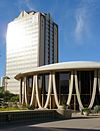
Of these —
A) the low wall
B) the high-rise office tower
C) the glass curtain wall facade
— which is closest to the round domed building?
the glass curtain wall facade

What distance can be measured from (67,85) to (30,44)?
112m

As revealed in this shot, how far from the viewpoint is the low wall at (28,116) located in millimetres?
25953

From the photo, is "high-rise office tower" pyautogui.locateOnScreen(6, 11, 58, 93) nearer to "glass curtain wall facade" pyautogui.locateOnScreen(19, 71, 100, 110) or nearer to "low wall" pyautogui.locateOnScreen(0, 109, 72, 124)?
"glass curtain wall facade" pyautogui.locateOnScreen(19, 71, 100, 110)

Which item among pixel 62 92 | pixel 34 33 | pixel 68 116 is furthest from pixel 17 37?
pixel 68 116

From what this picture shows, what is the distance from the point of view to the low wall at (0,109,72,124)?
2595cm

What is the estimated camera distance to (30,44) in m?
176

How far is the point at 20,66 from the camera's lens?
17762cm

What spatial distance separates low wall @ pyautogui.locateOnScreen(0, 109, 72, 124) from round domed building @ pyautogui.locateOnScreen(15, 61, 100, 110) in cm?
2785

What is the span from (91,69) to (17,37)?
430ft

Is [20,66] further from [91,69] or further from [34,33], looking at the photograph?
[91,69]

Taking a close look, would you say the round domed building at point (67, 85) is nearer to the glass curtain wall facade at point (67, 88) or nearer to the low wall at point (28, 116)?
the glass curtain wall facade at point (67, 88)

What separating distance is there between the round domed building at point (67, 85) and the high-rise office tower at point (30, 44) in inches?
3820

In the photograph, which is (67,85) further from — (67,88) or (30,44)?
(30,44)

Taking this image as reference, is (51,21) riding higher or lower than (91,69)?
higher
